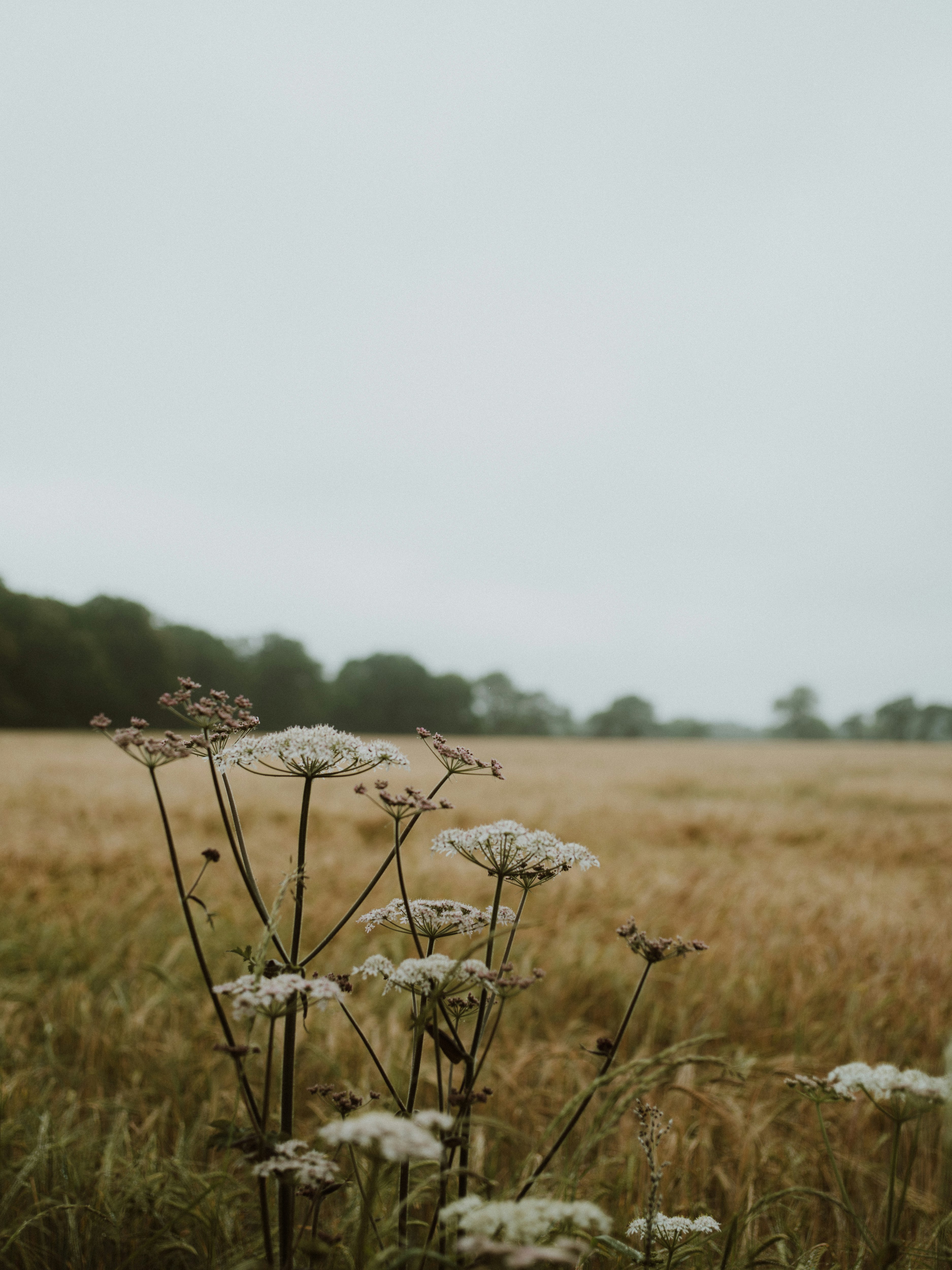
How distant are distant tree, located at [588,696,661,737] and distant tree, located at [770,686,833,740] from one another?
58.3ft

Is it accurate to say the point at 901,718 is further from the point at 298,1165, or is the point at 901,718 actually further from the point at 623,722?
the point at 298,1165

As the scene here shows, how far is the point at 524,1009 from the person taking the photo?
427cm

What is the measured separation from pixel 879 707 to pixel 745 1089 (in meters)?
88.3

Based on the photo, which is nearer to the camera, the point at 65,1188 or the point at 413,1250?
the point at 413,1250

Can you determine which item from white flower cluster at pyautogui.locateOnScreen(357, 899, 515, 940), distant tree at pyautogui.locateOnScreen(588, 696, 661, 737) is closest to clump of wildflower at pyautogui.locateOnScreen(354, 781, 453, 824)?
white flower cluster at pyautogui.locateOnScreen(357, 899, 515, 940)

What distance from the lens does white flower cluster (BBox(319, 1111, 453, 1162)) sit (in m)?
0.84

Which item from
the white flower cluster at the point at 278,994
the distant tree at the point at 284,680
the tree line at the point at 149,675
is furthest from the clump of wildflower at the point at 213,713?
the distant tree at the point at 284,680

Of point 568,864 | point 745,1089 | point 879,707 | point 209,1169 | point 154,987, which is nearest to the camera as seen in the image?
point 568,864

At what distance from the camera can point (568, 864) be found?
144cm

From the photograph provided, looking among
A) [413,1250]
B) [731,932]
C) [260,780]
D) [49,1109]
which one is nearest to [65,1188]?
[49,1109]

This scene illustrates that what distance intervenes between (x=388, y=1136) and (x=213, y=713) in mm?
782

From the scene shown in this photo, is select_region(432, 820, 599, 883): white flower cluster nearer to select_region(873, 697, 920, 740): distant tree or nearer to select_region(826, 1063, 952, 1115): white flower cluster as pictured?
select_region(826, 1063, 952, 1115): white flower cluster

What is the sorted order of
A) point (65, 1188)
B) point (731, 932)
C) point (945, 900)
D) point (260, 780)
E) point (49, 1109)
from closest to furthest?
1. point (65, 1188)
2. point (49, 1109)
3. point (731, 932)
4. point (945, 900)
5. point (260, 780)

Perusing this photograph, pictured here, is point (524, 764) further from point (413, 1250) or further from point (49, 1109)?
Result: point (413, 1250)
